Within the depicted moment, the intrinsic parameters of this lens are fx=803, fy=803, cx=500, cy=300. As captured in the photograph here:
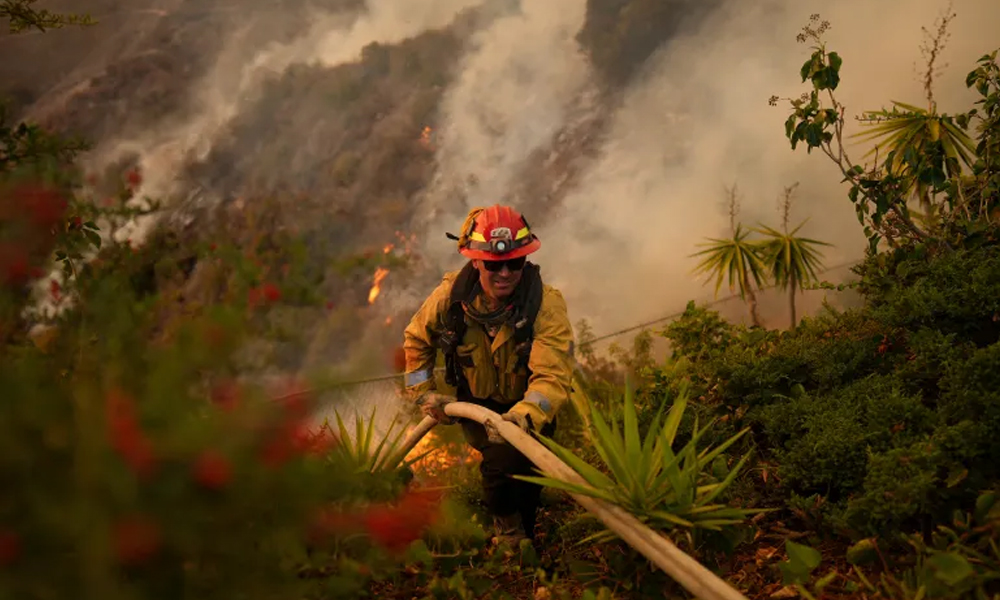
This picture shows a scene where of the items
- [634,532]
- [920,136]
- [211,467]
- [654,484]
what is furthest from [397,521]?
[920,136]

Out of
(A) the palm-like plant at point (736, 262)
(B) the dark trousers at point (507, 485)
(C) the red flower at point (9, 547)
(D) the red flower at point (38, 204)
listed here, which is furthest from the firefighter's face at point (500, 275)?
(A) the palm-like plant at point (736, 262)

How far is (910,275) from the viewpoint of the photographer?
3500mm

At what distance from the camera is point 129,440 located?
0.80 metres

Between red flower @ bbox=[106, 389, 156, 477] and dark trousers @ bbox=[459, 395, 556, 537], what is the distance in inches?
76.0

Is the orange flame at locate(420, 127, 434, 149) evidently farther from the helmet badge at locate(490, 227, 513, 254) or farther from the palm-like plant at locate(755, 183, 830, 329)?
the helmet badge at locate(490, 227, 513, 254)

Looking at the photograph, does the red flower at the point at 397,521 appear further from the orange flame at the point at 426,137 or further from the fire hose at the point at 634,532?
the orange flame at the point at 426,137

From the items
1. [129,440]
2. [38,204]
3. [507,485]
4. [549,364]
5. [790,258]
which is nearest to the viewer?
[129,440]

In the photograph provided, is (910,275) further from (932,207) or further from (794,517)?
(794,517)

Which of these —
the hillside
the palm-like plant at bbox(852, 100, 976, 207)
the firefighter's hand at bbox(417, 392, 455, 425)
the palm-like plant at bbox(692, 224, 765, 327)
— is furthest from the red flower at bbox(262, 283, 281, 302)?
the palm-like plant at bbox(692, 224, 765, 327)

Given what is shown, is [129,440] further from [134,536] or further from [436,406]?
[436,406]

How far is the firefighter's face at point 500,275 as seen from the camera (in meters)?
2.71

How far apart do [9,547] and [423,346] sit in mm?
2303

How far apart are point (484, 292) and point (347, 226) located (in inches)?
201

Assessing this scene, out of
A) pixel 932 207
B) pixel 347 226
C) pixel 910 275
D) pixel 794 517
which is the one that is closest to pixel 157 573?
pixel 794 517
